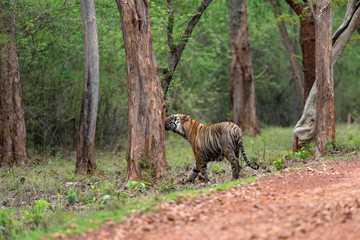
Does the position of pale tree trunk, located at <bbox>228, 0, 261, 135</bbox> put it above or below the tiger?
above

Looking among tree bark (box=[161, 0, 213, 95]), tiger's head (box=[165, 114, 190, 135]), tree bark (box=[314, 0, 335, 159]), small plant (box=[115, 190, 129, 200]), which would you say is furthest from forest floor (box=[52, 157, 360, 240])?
tree bark (box=[161, 0, 213, 95])

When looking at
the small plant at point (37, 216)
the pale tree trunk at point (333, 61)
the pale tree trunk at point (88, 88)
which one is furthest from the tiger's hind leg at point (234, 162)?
the pale tree trunk at point (88, 88)

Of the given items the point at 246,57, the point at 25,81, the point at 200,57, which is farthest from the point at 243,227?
the point at 200,57

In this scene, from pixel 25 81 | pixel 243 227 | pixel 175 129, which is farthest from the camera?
pixel 25 81

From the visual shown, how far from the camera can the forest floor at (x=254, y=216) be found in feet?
17.5

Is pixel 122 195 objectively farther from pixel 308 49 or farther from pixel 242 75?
pixel 242 75

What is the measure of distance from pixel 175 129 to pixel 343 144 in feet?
14.9

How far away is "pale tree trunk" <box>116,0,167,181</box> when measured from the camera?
9.77 metres

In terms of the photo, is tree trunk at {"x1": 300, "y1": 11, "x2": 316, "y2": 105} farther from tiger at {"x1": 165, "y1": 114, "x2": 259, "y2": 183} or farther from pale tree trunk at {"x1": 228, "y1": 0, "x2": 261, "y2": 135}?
tiger at {"x1": 165, "y1": 114, "x2": 259, "y2": 183}

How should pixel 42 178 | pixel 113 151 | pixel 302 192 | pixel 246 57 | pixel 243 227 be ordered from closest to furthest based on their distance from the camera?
1. pixel 243 227
2. pixel 302 192
3. pixel 42 178
4. pixel 113 151
5. pixel 246 57

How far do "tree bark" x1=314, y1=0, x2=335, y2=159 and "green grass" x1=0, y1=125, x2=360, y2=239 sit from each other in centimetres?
36

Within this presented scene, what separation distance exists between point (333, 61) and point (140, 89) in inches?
236

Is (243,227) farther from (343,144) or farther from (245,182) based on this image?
(343,144)

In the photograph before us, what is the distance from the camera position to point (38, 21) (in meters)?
14.9
